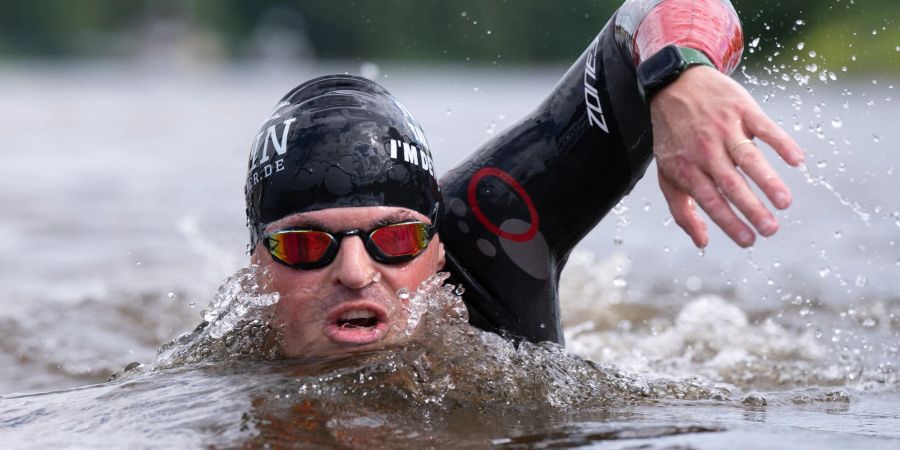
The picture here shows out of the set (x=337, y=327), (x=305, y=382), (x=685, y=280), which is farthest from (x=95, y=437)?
(x=685, y=280)

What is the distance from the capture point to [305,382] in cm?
349

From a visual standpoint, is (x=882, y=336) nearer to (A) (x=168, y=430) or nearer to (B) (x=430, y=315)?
(B) (x=430, y=315)

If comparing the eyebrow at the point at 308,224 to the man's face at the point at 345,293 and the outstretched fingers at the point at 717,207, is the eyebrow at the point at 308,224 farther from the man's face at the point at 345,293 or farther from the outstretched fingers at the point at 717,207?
the outstretched fingers at the point at 717,207

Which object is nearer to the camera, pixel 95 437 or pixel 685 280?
pixel 95 437

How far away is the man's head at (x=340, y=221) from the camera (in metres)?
3.77

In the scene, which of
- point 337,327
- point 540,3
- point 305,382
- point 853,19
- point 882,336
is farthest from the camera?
point 540,3

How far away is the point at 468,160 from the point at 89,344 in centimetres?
308

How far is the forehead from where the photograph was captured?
3.79 metres

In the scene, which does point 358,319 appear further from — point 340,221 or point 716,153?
point 716,153

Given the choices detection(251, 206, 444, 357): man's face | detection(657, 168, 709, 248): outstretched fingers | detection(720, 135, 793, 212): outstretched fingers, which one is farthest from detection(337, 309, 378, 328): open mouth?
detection(720, 135, 793, 212): outstretched fingers

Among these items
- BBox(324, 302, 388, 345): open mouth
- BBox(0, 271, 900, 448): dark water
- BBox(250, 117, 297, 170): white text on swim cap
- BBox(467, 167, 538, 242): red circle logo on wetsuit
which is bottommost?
BBox(0, 271, 900, 448): dark water

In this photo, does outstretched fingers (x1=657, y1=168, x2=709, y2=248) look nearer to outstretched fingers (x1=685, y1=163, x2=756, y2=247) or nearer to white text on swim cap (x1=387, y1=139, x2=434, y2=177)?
outstretched fingers (x1=685, y1=163, x2=756, y2=247)

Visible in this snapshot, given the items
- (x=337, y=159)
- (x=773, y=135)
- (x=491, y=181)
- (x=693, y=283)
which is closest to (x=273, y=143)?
(x=337, y=159)

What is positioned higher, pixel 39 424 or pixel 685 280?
pixel 685 280
